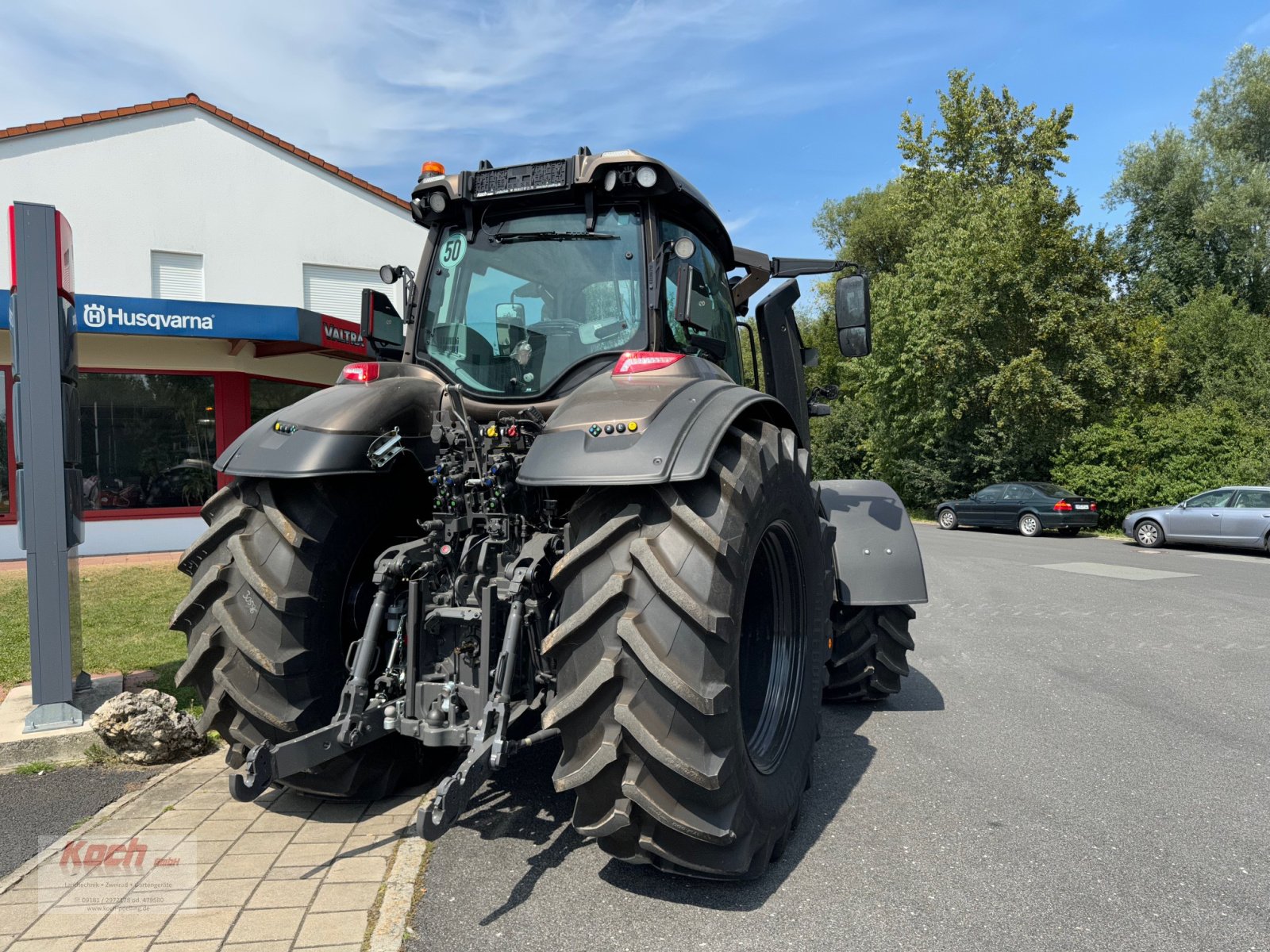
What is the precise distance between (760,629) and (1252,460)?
24060mm

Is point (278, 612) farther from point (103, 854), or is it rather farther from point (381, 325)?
point (381, 325)

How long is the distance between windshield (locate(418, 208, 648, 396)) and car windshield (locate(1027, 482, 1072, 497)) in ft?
71.5

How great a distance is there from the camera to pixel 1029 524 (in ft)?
75.4

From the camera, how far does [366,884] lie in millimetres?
3117

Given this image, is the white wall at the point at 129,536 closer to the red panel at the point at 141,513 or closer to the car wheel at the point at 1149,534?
the red panel at the point at 141,513

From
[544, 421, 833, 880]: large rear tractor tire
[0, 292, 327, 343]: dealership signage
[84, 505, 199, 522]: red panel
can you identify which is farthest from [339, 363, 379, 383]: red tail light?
[84, 505, 199, 522]: red panel

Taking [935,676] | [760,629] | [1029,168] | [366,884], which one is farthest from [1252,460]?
[366,884]

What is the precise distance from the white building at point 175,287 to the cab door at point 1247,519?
56.4 feet

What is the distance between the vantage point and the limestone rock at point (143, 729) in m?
4.50

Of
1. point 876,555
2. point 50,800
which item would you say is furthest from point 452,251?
point 50,800

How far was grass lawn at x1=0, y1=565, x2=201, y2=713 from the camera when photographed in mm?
6387

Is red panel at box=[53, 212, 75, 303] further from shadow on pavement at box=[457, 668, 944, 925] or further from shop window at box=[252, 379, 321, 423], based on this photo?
shop window at box=[252, 379, 321, 423]

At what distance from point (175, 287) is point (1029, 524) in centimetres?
2036

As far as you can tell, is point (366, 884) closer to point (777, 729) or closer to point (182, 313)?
point (777, 729)
